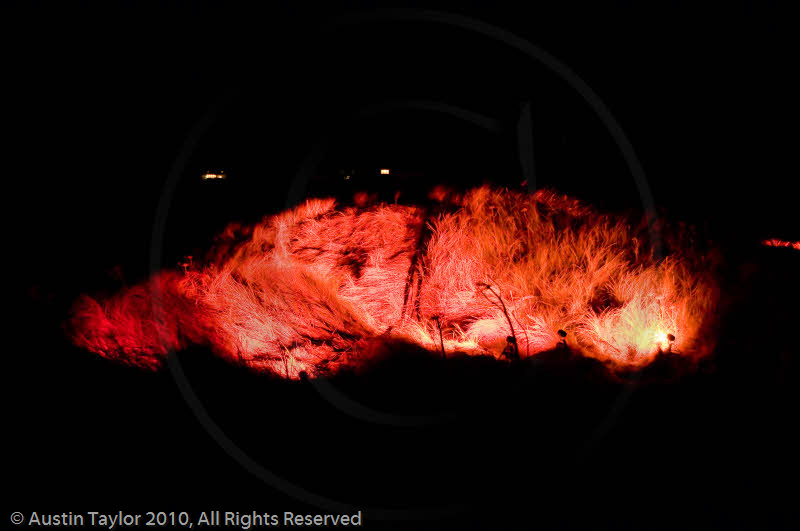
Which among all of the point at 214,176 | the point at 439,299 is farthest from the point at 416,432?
the point at 214,176

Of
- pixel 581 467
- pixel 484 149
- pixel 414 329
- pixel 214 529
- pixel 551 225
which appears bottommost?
pixel 214 529

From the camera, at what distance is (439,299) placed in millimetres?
4344

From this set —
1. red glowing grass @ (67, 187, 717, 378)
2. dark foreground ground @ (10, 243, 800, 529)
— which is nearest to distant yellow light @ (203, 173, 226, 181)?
red glowing grass @ (67, 187, 717, 378)

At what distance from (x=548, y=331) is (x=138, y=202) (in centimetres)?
574

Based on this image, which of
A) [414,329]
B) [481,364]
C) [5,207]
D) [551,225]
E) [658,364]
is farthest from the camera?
[5,207]

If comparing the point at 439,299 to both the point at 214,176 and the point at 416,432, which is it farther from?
the point at 214,176

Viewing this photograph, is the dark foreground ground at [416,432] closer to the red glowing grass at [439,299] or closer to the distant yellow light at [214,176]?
the red glowing grass at [439,299]

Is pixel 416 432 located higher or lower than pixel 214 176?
lower

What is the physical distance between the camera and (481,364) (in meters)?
3.26

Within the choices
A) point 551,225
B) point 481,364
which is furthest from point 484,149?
point 481,364

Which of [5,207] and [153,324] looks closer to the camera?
[153,324]

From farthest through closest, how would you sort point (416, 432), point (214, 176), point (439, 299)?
point (214, 176) → point (439, 299) → point (416, 432)

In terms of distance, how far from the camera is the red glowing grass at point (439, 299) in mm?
3537

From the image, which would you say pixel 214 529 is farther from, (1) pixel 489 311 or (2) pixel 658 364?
(2) pixel 658 364
